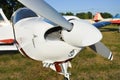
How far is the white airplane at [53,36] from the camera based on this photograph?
15.6 ft

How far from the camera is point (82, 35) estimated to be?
4719mm

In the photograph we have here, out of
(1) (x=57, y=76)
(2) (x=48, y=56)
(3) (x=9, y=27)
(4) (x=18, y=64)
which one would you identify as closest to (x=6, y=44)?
(3) (x=9, y=27)

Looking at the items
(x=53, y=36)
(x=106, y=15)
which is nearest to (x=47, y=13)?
(x=53, y=36)

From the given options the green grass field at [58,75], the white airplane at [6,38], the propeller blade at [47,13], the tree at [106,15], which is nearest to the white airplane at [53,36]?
the propeller blade at [47,13]

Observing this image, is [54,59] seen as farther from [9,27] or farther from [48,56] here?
[9,27]

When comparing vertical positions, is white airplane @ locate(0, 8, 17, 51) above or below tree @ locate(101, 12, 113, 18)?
above

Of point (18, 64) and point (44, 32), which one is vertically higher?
point (44, 32)

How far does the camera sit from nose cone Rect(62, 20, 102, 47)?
471 centimetres

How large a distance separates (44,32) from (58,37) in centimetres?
25

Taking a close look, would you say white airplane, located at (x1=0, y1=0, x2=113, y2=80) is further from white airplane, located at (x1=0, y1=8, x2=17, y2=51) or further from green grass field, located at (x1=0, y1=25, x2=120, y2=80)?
white airplane, located at (x1=0, y1=8, x2=17, y2=51)

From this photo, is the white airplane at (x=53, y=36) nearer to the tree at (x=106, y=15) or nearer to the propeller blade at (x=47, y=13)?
the propeller blade at (x=47, y=13)

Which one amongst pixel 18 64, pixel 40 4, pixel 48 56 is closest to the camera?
pixel 40 4

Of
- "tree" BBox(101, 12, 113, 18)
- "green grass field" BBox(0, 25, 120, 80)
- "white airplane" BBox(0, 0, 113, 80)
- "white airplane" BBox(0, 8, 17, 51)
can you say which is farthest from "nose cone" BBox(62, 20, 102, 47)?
"tree" BBox(101, 12, 113, 18)

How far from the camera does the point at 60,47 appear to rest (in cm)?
505
